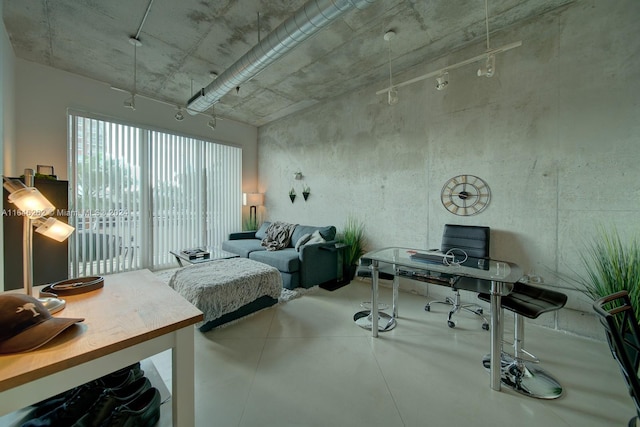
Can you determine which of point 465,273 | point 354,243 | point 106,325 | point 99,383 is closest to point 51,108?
point 99,383

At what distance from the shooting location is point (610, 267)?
2.11 metres

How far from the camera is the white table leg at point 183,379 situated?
38.6 inches

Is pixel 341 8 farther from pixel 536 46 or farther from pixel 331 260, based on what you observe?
pixel 331 260

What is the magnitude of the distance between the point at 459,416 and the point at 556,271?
1.97 meters

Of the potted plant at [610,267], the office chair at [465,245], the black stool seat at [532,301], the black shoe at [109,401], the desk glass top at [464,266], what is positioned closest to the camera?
the black shoe at [109,401]

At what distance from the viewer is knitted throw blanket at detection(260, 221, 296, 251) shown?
170 inches

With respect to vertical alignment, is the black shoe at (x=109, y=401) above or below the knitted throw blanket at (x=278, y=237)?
below

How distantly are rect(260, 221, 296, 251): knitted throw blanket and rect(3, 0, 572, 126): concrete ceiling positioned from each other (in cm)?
247

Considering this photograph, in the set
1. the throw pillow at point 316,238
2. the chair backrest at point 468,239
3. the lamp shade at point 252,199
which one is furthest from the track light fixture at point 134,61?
the chair backrest at point 468,239

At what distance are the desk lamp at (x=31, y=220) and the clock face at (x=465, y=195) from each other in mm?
3513

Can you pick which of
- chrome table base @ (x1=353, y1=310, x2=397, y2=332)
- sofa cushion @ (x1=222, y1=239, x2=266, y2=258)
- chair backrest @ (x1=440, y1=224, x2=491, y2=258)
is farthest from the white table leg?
sofa cushion @ (x1=222, y1=239, x2=266, y2=258)

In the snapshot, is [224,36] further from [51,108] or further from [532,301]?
[532,301]

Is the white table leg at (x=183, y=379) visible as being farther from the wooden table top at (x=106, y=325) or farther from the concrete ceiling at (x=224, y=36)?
the concrete ceiling at (x=224, y=36)

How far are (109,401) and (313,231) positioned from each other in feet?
10.8
